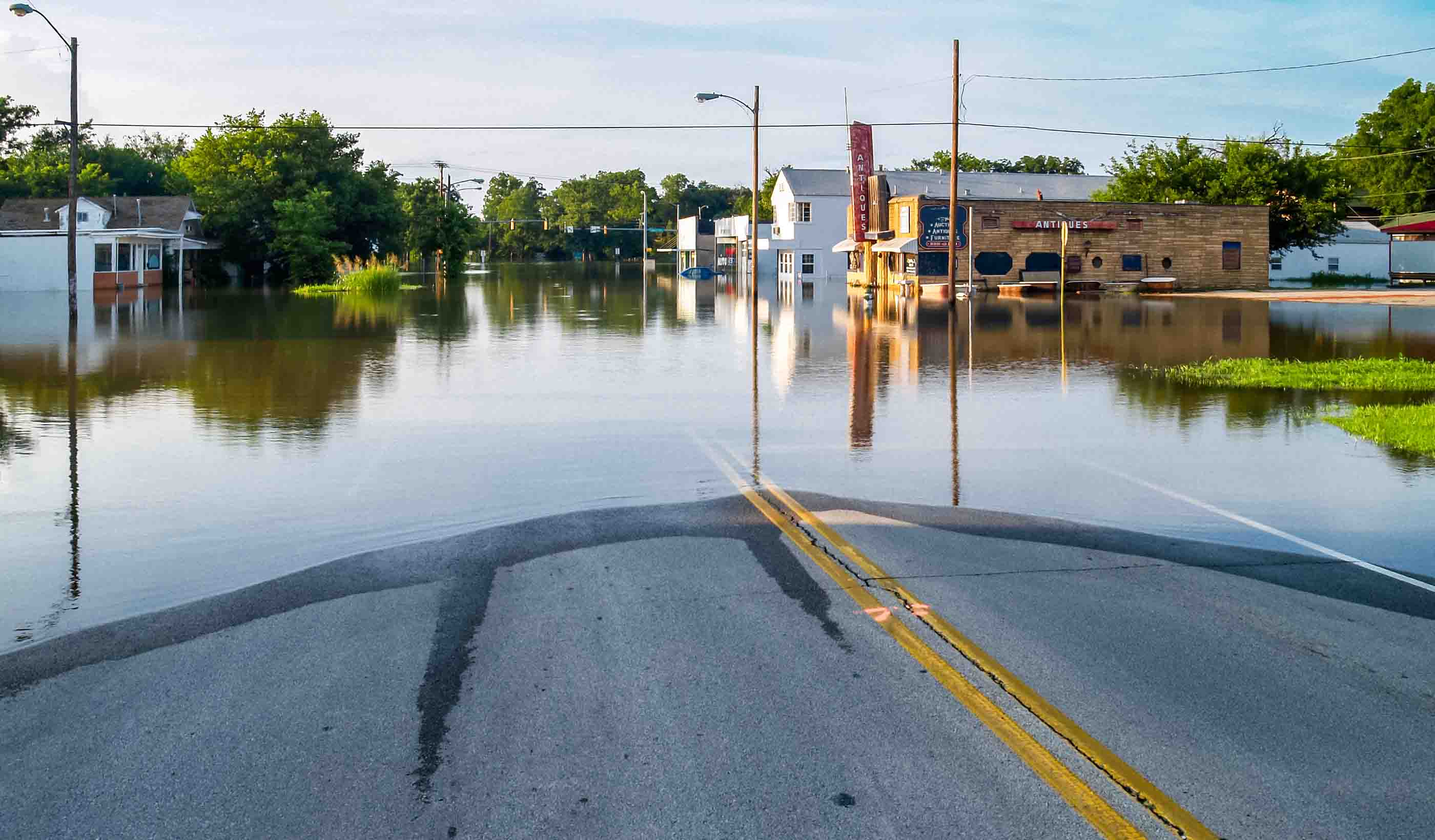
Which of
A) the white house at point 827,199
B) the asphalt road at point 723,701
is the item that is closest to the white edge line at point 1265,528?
the asphalt road at point 723,701

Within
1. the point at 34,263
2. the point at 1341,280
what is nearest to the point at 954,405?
the point at 34,263

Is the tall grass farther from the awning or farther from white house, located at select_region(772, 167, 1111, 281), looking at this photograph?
white house, located at select_region(772, 167, 1111, 281)

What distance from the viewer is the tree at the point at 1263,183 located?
69125mm

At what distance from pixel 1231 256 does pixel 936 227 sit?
47.5 ft

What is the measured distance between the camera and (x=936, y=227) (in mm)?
64188

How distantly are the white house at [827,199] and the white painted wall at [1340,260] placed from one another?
1345 cm

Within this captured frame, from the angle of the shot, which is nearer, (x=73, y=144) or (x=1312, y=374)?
(x=1312, y=374)

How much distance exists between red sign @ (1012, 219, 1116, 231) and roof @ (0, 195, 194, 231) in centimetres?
4164

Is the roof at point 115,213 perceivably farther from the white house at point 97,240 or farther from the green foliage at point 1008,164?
the green foliage at point 1008,164

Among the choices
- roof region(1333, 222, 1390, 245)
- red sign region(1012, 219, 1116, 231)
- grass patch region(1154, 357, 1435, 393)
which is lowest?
grass patch region(1154, 357, 1435, 393)

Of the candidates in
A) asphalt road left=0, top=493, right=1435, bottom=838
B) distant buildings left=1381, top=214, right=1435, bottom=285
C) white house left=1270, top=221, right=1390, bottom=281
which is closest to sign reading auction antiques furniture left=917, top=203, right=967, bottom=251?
white house left=1270, top=221, right=1390, bottom=281

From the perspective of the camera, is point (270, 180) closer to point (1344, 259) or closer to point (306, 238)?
point (306, 238)

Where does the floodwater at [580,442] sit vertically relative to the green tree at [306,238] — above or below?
below

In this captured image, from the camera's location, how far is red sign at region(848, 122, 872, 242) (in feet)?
241
